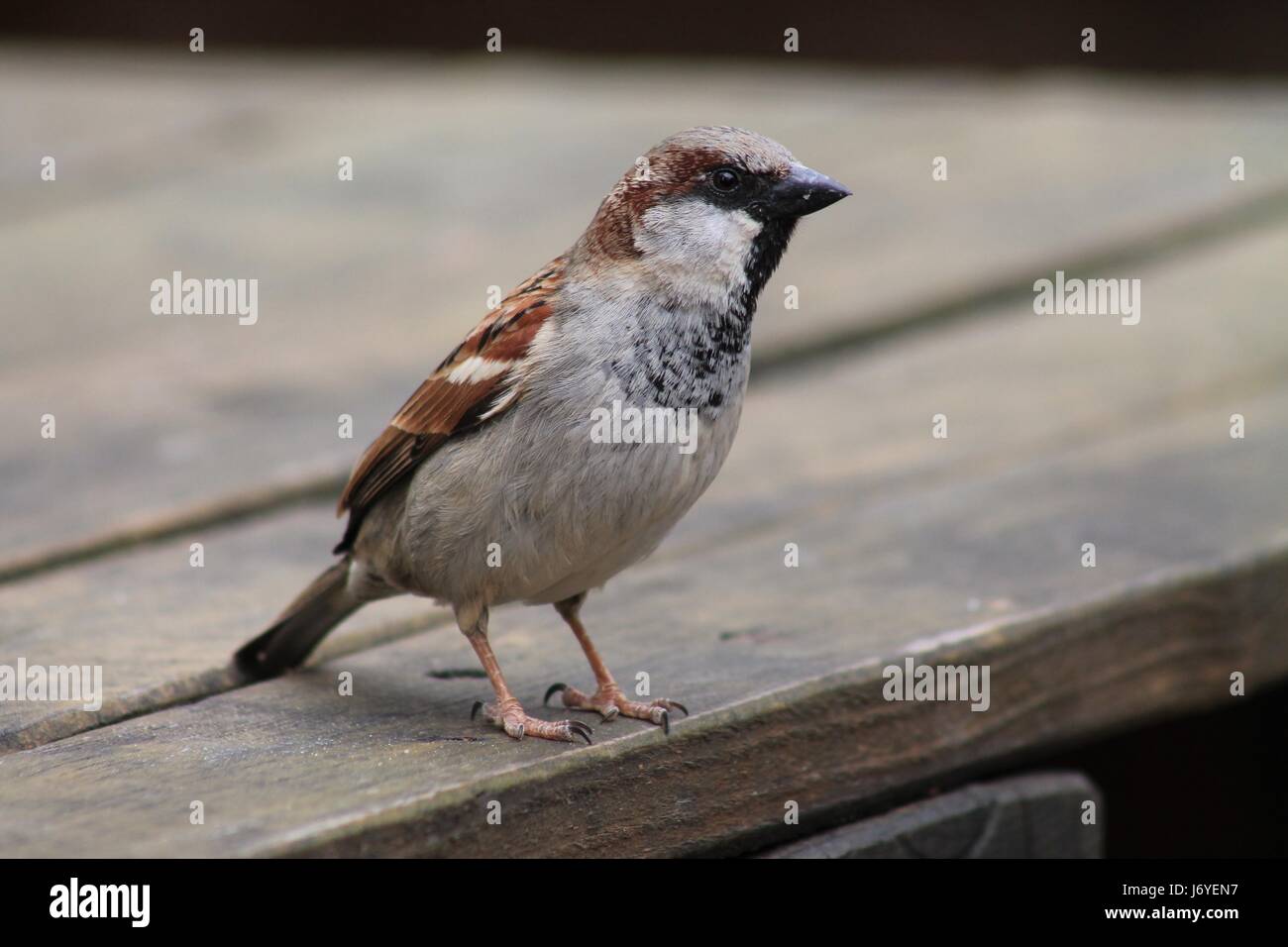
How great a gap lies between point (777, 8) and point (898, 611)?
19.0 feet

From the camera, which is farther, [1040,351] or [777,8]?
[777,8]

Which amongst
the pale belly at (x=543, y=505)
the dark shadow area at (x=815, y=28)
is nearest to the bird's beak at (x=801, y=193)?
the pale belly at (x=543, y=505)

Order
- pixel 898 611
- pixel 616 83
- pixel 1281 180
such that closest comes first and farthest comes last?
pixel 898 611 < pixel 1281 180 < pixel 616 83

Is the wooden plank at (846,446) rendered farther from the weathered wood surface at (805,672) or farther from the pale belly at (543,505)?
the pale belly at (543,505)

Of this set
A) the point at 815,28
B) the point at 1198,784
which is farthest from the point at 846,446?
the point at 815,28

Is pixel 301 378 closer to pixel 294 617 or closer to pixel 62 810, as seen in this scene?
pixel 294 617

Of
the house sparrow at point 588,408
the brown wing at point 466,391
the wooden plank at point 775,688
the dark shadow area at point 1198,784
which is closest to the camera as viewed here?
the wooden plank at point 775,688

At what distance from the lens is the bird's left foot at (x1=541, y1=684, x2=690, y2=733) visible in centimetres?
252

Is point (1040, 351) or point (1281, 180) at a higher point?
point (1281, 180)

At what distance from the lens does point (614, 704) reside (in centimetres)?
262

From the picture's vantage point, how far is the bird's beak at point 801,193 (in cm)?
270

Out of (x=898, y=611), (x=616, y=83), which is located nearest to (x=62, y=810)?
(x=898, y=611)

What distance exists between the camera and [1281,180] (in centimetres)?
532

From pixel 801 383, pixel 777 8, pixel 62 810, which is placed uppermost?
pixel 777 8
